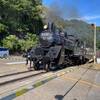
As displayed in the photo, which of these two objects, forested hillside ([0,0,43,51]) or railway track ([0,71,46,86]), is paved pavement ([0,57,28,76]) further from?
forested hillside ([0,0,43,51])

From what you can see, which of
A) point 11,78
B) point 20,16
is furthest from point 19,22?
point 11,78

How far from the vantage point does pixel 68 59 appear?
2375cm

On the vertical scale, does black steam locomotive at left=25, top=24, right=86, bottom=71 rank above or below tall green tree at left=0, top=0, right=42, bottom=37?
below

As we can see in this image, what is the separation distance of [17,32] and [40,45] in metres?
31.1

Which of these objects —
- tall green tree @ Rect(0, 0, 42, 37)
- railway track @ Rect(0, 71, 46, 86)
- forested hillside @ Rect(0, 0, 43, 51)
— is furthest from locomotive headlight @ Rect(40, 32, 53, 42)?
tall green tree @ Rect(0, 0, 42, 37)

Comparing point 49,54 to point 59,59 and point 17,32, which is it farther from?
point 17,32

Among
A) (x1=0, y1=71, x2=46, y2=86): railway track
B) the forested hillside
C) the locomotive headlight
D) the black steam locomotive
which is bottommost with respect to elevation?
(x1=0, y1=71, x2=46, y2=86): railway track

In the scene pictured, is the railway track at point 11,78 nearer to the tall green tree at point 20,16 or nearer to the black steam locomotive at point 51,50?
the black steam locomotive at point 51,50

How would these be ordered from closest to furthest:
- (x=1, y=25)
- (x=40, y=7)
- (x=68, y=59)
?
(x=68, y=59) → (x=1, y=25) → (x=40, y=7)

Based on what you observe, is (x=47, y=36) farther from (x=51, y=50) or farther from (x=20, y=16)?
(x=20, y=16)

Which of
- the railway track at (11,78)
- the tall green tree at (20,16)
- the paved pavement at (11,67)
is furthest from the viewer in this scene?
the tall green tree at (20,16)

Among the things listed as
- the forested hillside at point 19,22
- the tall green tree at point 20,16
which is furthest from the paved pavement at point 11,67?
the tall green tree at point 20,16

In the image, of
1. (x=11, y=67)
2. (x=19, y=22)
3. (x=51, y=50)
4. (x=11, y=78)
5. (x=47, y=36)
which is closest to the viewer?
(x=11, y=78)

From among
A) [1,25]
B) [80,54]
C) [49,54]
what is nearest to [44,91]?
[49,54]
